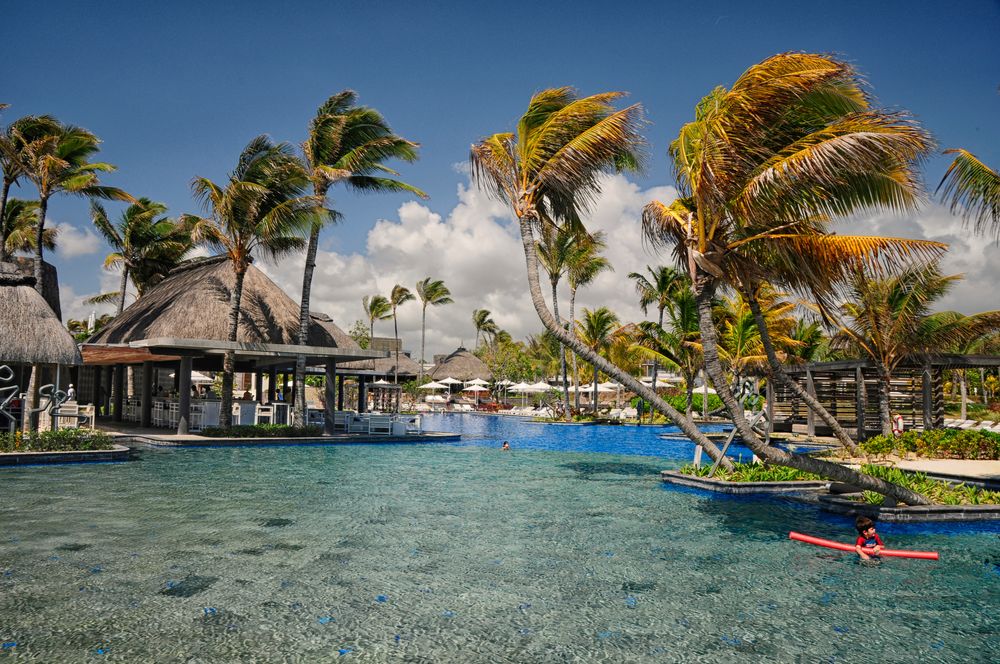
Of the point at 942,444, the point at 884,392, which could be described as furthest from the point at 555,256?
the point at 942,444

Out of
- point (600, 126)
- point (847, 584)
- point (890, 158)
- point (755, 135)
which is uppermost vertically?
point (600, 126)

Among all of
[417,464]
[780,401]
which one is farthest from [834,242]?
[780,401]

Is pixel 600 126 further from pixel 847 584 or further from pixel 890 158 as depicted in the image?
pixel 847 584

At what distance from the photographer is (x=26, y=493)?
10500 mm

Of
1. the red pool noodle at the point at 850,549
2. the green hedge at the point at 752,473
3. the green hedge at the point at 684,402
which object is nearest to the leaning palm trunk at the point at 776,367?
the green hedge at the point at 752,473

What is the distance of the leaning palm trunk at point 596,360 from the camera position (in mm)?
12039

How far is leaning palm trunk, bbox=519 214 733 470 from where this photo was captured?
12039 millimetres

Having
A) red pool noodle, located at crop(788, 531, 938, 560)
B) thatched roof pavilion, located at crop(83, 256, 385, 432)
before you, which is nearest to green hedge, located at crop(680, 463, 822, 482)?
red pool noodle, located at crop(788, 531, 938, 560)

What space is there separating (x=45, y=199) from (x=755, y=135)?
17.5 m

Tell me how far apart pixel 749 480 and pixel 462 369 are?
53.5 meters

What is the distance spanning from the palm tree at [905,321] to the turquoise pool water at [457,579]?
381 inches

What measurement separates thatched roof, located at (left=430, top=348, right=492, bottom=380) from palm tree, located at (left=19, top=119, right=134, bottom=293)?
Answer: 43.5m

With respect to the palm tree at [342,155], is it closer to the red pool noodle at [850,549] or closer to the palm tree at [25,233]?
the palm tree at [25,233]

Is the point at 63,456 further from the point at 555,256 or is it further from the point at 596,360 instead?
the point at 555,256
